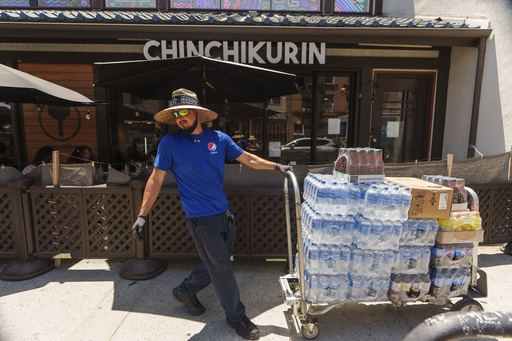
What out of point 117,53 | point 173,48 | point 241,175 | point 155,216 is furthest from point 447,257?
point 117,53

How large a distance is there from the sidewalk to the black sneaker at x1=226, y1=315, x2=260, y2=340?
75mm

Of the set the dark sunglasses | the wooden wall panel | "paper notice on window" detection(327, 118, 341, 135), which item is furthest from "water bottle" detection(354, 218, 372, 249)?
the wooden wall panel

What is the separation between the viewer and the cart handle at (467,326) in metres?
1.11

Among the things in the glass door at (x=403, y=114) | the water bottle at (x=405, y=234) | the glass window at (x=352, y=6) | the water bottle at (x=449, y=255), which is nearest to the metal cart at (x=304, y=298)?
the water bottle at (x=449, y=255)

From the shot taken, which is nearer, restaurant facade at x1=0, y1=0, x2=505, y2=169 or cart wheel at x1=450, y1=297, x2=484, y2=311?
cart wheel at x1=450, y1=297, x2=484, y2=311

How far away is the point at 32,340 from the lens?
2.46 m

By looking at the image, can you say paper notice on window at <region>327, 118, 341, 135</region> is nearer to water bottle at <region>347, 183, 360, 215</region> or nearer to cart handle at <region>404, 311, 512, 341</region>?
water bottle at <region>347, 183, 360, 215</region>

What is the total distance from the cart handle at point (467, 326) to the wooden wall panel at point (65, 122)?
283 inches

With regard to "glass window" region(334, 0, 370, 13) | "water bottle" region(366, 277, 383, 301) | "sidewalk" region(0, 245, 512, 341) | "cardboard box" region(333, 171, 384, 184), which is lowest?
"sidewalk" region(0, 245, 512, 341)

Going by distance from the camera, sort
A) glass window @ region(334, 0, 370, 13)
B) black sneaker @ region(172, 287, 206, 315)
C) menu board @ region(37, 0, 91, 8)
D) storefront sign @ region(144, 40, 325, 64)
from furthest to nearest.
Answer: glass window @ region(334, 0, 370, 13) → menu board @ region(37, 0, 91, 8) → storefront sign @ region(144, 40, 325, 64) → black sneaker @ region(172, 287, 206, 315)

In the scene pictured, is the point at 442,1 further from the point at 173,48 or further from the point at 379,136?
the point at 173,48

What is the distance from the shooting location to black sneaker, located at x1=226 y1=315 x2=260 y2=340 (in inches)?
97.0

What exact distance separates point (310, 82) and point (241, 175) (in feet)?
13.0

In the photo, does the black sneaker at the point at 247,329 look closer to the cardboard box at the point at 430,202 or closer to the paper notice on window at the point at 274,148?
the cardboard box at the point at 430,202
